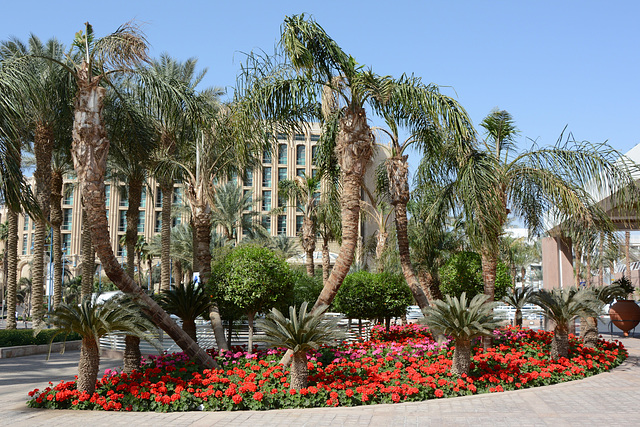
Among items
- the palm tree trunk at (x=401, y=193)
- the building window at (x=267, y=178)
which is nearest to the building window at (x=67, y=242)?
the building window at (x=267, y=178)

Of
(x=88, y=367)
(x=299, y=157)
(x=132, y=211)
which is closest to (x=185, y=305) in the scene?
(x=88, y=367)

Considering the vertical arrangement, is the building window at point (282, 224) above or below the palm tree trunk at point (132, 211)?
above

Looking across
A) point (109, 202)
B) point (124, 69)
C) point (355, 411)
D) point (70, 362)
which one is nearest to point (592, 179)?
point (355, 411)

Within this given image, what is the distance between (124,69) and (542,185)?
9546 mm

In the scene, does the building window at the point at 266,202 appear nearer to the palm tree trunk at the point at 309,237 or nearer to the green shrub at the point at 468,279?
the palm tree trunk at the point at 309,237

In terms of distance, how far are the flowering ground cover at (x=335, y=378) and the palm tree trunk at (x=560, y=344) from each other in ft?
0.64

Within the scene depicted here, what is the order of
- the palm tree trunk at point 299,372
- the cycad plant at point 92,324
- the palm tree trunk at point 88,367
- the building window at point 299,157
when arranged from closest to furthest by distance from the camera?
1. the cycad plant at point 92,324
2. the palm tree trunk at point 88,367
3. the palm tree trunk at point 299,372
4. the building window at point 299,157

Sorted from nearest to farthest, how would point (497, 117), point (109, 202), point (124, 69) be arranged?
point (124, 69) < point (497, 117) < point (109, 202)

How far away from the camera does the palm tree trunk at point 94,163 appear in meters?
9.58

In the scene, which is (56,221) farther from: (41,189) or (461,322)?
(461,322)

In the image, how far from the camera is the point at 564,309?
38.7ft

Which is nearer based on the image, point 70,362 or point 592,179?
point 592,179

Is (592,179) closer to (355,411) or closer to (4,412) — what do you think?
(355,411)

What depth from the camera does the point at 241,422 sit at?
779cm
